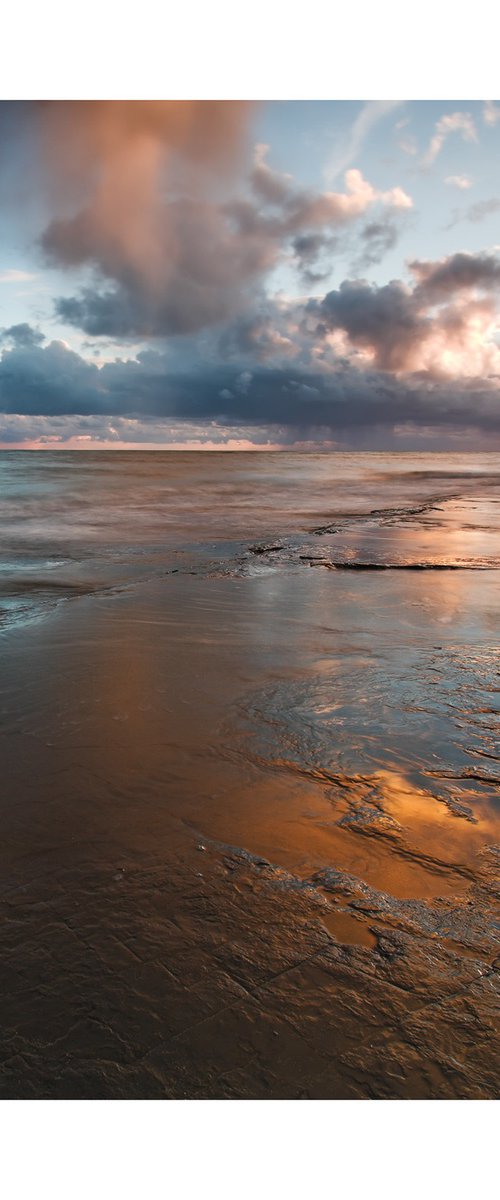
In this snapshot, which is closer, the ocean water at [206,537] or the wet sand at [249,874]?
the wet sand at [249,874]

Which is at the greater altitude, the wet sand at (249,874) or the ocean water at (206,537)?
the ocean water at (206,537)

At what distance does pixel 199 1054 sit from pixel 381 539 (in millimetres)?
10091

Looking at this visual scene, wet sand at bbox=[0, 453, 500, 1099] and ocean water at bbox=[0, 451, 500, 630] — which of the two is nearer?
wet sand at bbox=[0, 453, 500, 1099]

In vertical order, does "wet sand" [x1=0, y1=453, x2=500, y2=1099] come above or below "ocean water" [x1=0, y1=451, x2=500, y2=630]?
below

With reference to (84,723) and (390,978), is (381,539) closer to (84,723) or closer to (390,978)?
(84,723)

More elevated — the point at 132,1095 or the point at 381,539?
the point at 381,539

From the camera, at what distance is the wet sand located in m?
1.52

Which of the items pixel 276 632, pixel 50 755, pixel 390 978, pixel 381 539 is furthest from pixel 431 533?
pixel 390 978

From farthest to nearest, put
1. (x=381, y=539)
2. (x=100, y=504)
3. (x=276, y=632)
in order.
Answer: (x=100, y=504) → (x=381, y=539) → (x=276, y=632)

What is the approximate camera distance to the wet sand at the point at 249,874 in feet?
5.00

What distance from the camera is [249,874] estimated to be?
2143 millimetres

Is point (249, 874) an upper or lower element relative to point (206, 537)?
lower

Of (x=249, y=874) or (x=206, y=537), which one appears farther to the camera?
(x=206, y=537)

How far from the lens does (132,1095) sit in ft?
4.80
